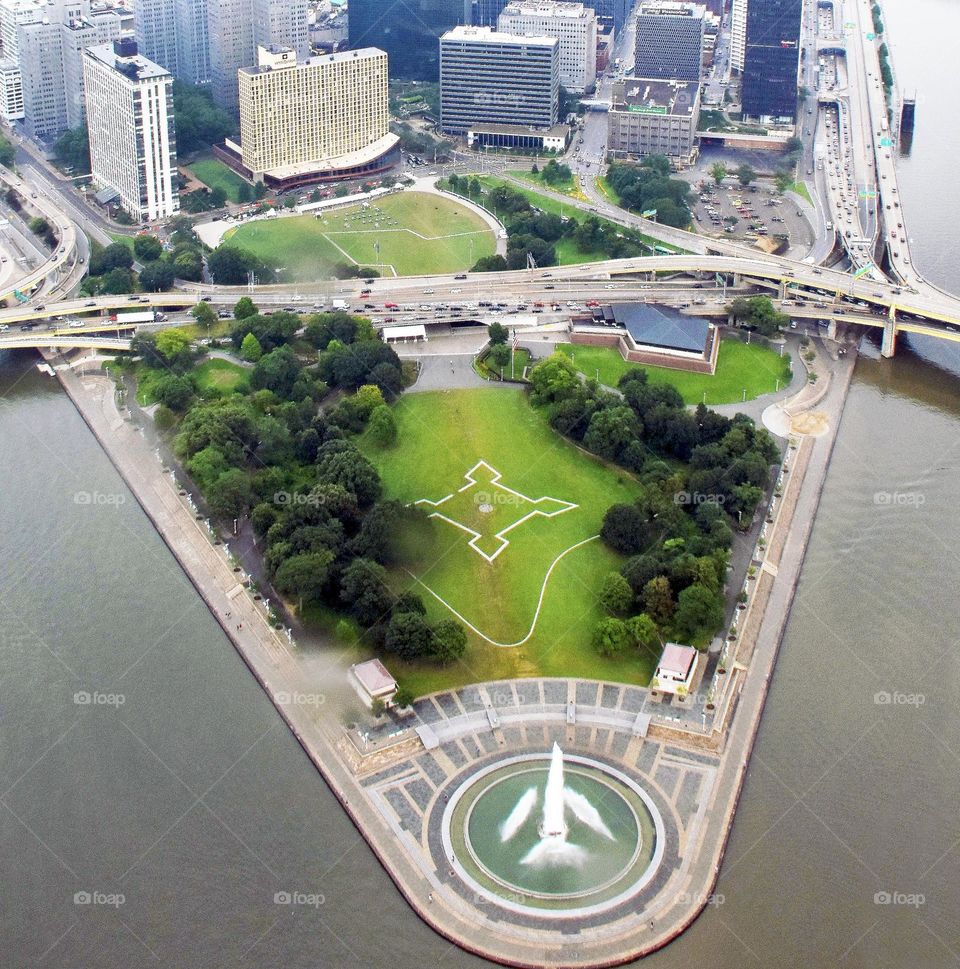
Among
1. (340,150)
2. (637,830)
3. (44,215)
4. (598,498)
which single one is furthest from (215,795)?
(340,150)

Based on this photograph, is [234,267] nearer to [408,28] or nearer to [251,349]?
[251,349]

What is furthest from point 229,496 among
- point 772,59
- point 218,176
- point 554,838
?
point 772,59

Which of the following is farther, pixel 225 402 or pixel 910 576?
pixel 225 402

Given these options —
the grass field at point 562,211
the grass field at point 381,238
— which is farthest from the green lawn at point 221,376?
the grass field at point 562,211

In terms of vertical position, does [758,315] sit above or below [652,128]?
below

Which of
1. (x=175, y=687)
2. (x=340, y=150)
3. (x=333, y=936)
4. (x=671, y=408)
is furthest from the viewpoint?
(x=340, y=150)

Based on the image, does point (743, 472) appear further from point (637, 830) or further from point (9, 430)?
point (9, 430)
